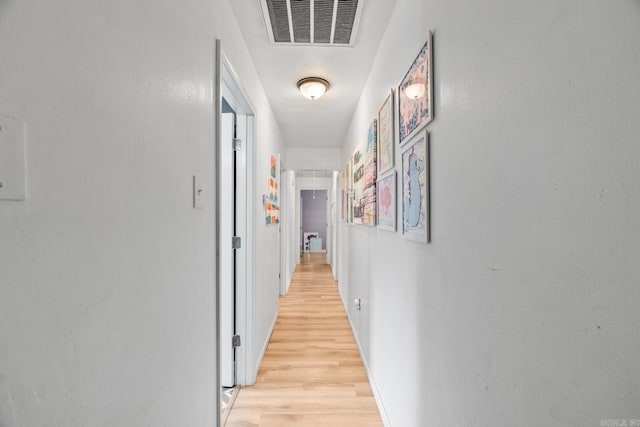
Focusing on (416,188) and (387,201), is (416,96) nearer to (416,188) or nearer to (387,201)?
(416,188)

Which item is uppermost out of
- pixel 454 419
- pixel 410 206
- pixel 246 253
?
pixel 410 206

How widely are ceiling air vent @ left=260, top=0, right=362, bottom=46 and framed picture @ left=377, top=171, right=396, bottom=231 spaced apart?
0.90 m

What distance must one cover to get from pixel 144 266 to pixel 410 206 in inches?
41.4

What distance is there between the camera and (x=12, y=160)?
0.44 metres

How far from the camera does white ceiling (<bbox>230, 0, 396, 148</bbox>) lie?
170 cm

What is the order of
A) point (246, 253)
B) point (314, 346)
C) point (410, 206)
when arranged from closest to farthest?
point (410, 206) < point (246, 253) < point (314, 346)

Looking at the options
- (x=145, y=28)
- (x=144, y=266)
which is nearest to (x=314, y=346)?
(x=144, y=266)

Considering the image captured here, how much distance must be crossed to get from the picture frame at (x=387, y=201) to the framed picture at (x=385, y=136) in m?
0.07

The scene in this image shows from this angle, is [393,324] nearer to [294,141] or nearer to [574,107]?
[574,107]

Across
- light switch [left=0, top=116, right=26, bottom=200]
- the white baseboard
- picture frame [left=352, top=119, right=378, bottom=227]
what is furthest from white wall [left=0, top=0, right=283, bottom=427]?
picture frame [left=352, top=119, right=378, bottom=227]

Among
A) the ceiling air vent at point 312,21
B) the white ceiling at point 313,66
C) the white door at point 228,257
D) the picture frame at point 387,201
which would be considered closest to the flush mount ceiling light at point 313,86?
the white ceiling at point 313,66

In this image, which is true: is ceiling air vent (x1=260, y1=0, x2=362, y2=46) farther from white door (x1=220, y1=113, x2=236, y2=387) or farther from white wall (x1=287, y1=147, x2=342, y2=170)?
white wall (x1=287, y1=147, x2=342, y2=170)

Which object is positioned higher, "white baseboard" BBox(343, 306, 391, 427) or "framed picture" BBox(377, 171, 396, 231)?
"framed picture" BBox(377, 171, 396, 231)

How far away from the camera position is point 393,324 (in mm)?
1624
